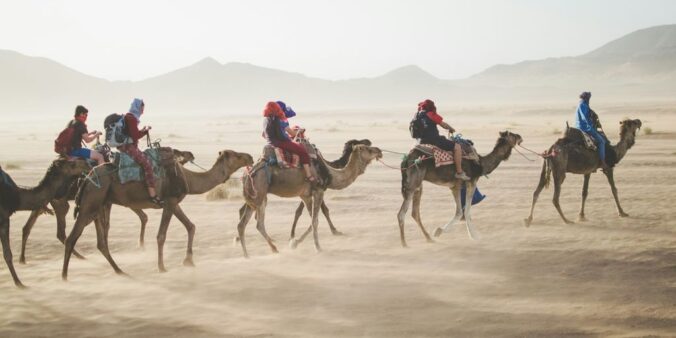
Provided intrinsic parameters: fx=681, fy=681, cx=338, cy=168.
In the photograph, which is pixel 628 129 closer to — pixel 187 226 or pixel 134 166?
pixel 187 226

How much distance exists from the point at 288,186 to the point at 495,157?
428 cm

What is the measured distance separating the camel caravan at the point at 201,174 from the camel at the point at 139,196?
2 cm

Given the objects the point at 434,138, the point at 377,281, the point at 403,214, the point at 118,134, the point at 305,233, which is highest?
the point at 118,134

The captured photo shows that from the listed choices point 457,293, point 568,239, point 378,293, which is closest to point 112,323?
point 378,293

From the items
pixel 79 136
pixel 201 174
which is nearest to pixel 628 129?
pixel 201 174

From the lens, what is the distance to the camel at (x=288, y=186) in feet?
39.4

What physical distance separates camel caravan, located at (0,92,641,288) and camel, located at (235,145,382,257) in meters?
0.02

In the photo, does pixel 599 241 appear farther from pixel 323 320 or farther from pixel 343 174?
pixel 323 320

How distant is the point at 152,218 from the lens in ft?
56.5

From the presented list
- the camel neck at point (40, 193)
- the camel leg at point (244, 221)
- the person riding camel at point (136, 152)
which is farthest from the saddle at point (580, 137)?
the camel neck at point (40, 193)

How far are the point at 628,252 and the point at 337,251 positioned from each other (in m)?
4.92

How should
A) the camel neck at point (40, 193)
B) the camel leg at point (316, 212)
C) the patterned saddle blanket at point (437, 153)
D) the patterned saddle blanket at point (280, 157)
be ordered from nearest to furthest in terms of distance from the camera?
the camel neck at point (40, 193) → the patterned saddle blanket at point (280, 157) → the camel leg at point (316, 212) → the patterned saddle blanket at point (437, 153)

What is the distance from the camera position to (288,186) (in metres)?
12.3

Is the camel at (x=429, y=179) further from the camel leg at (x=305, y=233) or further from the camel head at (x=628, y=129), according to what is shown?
the camel head at (x=628, y=129)
